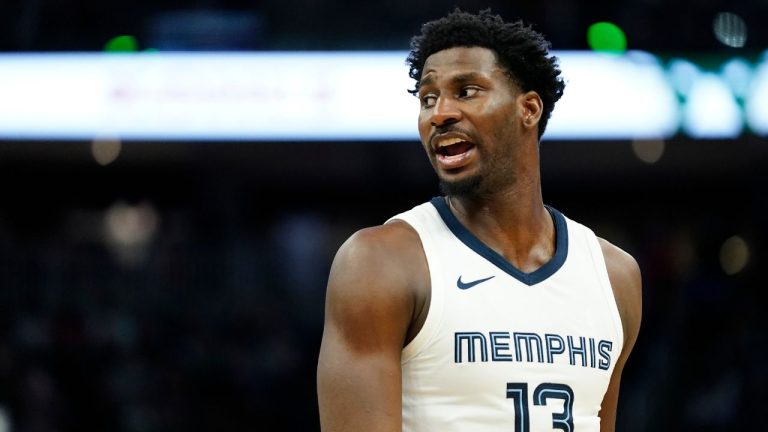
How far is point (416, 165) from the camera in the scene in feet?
35.8

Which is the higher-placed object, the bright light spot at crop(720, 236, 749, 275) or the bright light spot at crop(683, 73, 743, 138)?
the bright light spot at crop(683, 73, 743, 138)

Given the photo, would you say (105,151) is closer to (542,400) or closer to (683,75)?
(683,75)

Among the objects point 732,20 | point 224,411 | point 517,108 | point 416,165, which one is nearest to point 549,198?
point 416,165

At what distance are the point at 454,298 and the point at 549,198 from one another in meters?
9.68

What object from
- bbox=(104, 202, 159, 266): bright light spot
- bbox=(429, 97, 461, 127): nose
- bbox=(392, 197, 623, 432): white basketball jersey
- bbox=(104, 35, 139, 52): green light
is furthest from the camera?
bbox=(104, 202, 159, 266): bright light spot

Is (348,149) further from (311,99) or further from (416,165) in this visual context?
(311,99)

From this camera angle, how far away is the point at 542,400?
2.99 meters

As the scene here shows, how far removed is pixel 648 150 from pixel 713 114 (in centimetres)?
194

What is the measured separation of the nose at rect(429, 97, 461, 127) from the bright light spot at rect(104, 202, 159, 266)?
323 inches

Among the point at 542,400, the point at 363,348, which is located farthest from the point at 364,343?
the point at 542,400

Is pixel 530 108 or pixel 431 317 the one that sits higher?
pixel 530 108

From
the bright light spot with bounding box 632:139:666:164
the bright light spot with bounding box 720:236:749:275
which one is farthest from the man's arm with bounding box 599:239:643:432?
the bright light spot with bounding box 720:236:749:275

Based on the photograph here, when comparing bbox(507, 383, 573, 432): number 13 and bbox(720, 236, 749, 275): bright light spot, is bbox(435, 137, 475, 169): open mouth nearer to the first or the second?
bbox(507, 383, 573, 432): number 13

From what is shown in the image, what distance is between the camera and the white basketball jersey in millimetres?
2939
